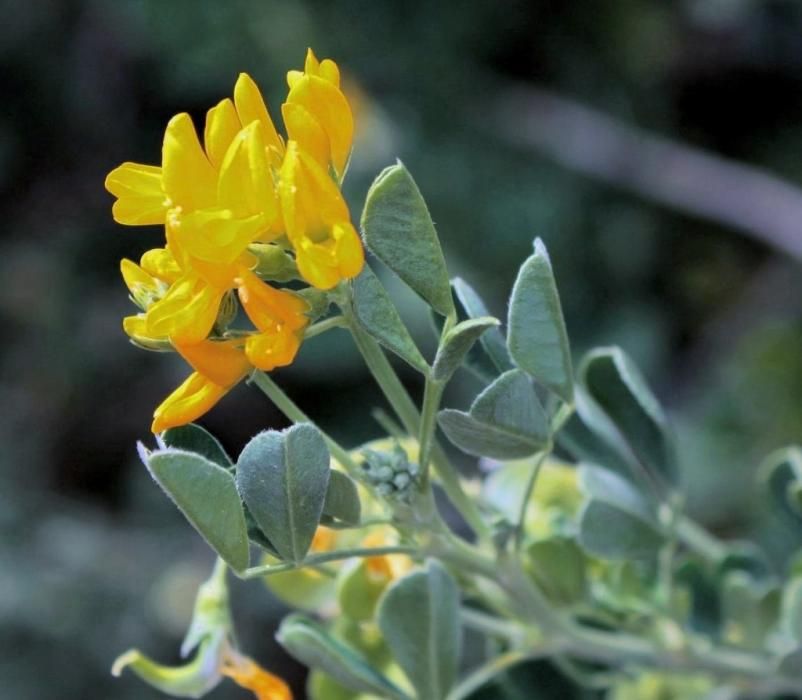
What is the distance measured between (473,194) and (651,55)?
649mm

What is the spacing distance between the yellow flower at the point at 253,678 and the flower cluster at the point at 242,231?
0.25m

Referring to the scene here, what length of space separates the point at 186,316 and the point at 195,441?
13 cm

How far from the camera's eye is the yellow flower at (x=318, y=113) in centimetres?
66

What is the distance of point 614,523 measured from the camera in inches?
35.6

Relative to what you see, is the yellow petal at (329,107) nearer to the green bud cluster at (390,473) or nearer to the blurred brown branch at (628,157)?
the green bud cluster at (390,473)

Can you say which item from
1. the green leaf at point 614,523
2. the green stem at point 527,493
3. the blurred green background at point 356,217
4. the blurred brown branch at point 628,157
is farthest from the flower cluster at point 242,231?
the blurred brown branch at point 628,157

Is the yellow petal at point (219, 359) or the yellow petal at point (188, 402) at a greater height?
the yellow petal at point (219, 359)

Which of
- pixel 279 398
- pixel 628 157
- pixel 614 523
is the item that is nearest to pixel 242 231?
pixel 279 398

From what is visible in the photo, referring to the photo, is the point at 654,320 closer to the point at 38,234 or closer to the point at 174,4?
the point at 174,4

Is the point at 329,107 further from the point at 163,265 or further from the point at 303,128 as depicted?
the point at 163,265

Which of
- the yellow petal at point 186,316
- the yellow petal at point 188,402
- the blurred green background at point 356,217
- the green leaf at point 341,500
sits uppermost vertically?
the yellow petal at point 186,316

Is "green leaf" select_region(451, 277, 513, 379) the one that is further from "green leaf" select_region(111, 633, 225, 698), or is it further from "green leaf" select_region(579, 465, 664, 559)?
"green leaf" select_region(111, 633, 225, 698)

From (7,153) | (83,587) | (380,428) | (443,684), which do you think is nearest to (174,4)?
(7,153)

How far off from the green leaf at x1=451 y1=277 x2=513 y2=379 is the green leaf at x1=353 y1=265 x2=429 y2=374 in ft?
0.38
